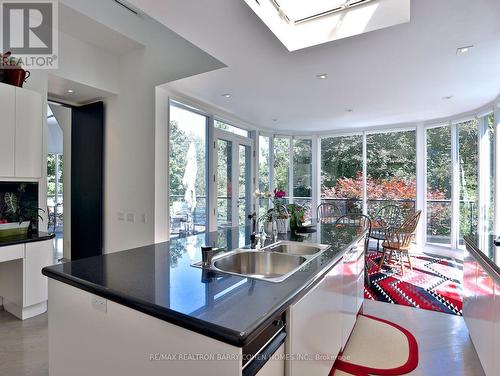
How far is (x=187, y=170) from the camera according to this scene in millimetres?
4359

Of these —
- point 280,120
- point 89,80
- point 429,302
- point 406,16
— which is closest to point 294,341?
point 406,16

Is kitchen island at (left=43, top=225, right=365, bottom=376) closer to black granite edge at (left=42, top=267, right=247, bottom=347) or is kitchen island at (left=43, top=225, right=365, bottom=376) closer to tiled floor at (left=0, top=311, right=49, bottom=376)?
black granite edge at (left=42, top=267, right=247, bottom=347)

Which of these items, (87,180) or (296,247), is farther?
(87,180)

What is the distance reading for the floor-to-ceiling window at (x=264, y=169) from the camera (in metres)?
6.34

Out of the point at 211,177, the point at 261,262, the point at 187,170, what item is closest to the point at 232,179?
the point at 211,177

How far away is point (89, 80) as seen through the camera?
3.80m

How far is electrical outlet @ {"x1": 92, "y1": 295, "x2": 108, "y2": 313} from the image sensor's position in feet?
3.91

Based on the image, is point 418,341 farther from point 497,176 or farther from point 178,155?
point 178,155

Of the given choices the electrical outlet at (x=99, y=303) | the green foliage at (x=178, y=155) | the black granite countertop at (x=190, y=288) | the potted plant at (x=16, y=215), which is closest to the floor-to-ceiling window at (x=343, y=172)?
the green foliage at (x=178, y=155)

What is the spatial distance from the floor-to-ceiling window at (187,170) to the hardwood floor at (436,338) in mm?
2670

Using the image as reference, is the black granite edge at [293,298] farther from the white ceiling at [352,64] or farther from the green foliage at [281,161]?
the green foliage at [281,161]

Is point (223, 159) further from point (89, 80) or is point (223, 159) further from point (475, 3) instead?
point (475, 3)

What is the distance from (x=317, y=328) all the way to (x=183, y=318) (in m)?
0.80
